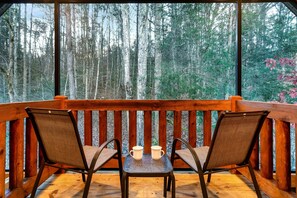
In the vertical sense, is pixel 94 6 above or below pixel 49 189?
above

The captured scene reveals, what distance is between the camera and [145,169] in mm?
1757

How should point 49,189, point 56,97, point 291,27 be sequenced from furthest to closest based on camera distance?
point 291,27
point 56,97
point 49,189

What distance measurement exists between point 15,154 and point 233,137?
1885mm

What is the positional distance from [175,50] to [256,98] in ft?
4.34

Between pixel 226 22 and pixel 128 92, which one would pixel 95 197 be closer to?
pixel 128 92

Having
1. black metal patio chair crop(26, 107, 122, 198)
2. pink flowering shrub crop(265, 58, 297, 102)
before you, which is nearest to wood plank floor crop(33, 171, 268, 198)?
black metal patio chair crop(26, 107, 122, 198)

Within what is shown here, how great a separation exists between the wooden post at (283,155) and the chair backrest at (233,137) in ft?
0.93

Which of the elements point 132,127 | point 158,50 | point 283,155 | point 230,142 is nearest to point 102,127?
point 132,127

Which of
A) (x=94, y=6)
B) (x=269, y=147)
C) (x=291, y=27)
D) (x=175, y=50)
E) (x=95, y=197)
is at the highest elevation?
(x=94, y=6)

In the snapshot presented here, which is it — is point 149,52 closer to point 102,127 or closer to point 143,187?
point 102,127

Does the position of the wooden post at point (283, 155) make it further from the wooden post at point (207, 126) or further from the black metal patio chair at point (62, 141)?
the black metal patio chair at point (62, 141)

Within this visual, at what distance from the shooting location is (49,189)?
7.84 ft

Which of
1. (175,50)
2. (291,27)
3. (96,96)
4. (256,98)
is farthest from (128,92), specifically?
(291,27)

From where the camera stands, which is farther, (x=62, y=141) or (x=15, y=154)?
(x=15, y=154)
